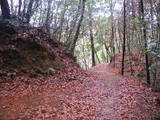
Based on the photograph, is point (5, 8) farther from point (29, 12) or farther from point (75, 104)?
point (75, 104)

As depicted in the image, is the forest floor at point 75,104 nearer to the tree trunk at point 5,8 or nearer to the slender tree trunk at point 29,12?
Answer: the tree trunk at point 5,8

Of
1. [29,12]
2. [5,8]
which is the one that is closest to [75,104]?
[5,8]

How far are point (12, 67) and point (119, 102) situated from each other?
6.26 meters

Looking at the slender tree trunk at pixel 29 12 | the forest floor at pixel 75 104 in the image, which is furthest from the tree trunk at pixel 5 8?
the forest floor at pixel 75 104

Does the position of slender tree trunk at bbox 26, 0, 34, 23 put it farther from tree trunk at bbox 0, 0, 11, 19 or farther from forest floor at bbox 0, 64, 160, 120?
forest floor at bbox 0, 64, 160, 120

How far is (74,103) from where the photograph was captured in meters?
8.42

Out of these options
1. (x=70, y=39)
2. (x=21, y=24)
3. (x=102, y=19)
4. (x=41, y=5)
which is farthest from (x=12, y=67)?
(x=102, y=19)

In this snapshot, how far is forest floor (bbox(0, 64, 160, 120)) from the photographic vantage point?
23.1 ft

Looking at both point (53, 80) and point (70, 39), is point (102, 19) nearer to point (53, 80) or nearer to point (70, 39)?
point (70, 39)

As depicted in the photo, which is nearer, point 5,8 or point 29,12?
point 5,8

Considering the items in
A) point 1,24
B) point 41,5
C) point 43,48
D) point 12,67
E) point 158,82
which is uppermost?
point 41,5

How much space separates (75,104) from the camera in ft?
27.3

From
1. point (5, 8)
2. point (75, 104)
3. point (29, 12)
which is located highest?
point (29, 12)

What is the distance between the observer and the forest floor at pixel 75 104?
7031 millimetres
